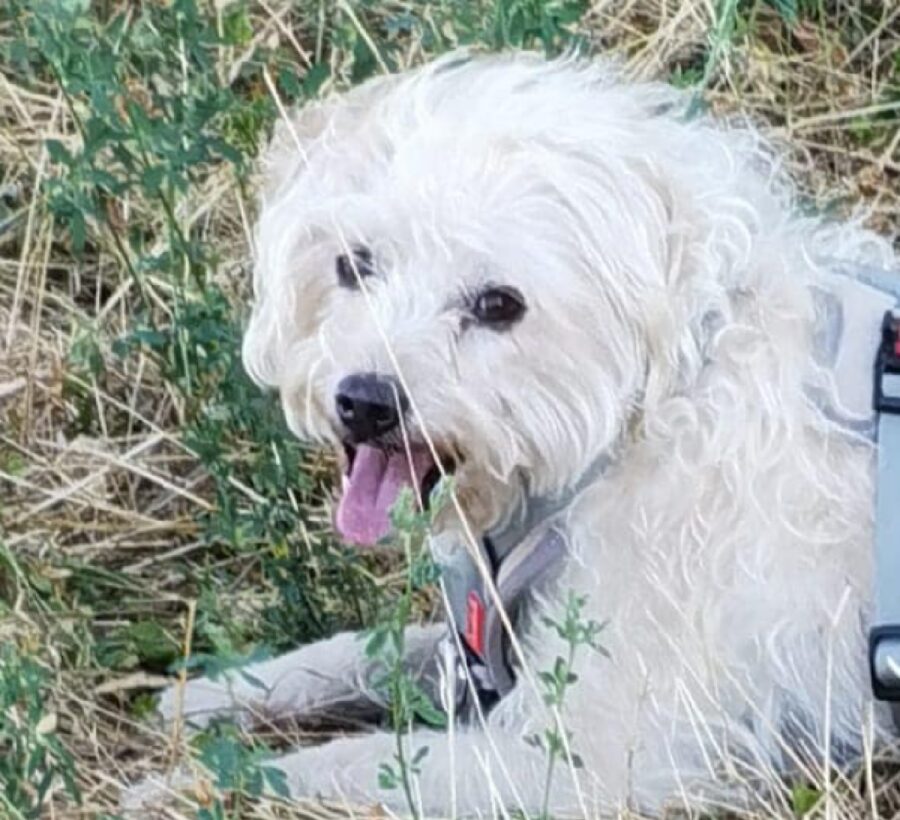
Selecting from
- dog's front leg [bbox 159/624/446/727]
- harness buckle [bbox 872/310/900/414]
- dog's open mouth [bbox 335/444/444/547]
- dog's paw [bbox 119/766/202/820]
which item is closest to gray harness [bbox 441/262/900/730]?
harness buckle [bbox 872/310/900/414]

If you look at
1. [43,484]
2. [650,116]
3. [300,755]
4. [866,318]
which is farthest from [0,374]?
[866,318]

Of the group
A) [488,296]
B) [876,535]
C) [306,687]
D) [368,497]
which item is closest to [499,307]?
[488,296]

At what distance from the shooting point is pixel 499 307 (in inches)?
97.5

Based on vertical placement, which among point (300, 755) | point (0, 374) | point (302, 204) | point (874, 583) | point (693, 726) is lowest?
point (0, 374)

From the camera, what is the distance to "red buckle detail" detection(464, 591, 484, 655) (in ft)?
8.55

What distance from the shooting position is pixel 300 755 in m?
2.71

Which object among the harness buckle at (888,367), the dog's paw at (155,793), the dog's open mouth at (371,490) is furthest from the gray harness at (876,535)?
the dog's paw at (155,793)

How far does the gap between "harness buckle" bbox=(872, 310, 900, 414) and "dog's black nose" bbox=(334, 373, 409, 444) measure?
0.48 meters

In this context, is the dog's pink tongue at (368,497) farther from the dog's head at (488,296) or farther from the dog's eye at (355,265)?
the dog's eye at (355,265)

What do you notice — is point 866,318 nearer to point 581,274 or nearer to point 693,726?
point 581,274

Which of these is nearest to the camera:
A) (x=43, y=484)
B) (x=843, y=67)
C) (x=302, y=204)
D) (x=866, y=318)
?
(x=866, y=318)

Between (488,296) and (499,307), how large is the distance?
0.06 feet

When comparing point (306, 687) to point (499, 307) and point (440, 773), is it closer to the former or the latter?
point (440, 773)

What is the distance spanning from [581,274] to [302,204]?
0.34 metres
